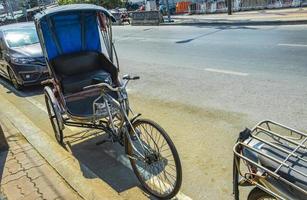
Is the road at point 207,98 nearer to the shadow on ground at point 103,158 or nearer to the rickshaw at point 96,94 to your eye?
the shadow on ground at point 103,158

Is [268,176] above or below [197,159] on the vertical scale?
above

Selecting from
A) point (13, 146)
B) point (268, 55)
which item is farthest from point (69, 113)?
point (268, 55)

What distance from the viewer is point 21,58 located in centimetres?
1005

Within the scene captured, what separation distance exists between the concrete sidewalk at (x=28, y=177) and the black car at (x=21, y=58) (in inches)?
173

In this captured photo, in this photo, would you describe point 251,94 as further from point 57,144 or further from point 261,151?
point 261,151

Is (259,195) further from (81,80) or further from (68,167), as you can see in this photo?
(81,80)

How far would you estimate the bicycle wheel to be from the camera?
3.88m

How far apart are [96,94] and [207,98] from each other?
2.86 m

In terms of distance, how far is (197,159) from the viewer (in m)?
4.87

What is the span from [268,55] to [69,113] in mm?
6962

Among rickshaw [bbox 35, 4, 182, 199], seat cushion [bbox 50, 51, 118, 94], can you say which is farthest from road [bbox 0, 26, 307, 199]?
seat cushion [bbox 50, 51, 118, 94]

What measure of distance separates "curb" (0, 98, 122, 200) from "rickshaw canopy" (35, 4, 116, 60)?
1364mm

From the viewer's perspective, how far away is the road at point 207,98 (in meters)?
4.72

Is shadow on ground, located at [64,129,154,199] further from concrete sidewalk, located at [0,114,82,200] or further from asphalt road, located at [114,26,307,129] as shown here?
asphalt road, located at [114,26,307,129]
